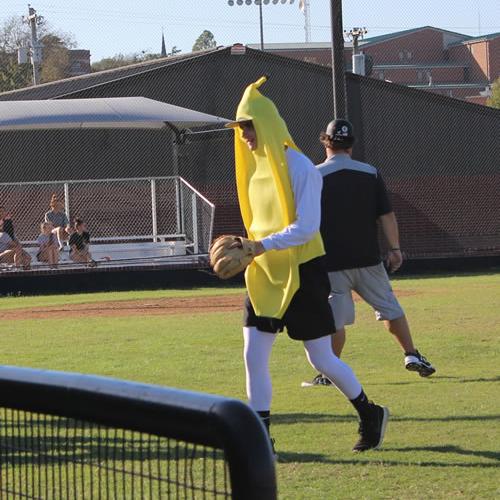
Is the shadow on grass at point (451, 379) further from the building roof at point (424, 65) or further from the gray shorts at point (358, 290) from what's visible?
the building roof at point (424, 65)

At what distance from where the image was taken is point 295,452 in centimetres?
685

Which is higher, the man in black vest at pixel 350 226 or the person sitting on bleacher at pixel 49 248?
the man in black vest at pixel 350 226

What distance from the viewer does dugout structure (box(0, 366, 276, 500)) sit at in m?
2.14

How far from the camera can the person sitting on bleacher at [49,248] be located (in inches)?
875

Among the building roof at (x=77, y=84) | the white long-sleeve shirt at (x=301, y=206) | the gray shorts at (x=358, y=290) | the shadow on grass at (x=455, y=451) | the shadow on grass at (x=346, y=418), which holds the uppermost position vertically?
the building roof at (x=77, y=84)

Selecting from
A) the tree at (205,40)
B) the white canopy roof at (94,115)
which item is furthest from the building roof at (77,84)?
the tree at (205,40)

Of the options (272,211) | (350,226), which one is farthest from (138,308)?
(272,211)

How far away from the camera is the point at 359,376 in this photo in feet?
32.5

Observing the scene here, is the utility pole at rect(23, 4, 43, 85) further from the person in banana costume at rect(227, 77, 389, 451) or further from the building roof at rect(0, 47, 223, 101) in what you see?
the person in banana costume at rect(227, 77, 389, 451)

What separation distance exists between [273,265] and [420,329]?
7244mm

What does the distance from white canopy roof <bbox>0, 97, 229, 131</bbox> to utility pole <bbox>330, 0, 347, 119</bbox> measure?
2.47 m

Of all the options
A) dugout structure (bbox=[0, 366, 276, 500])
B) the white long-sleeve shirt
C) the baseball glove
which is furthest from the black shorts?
dugout structure (bbox=[0, 366, 276, 500])

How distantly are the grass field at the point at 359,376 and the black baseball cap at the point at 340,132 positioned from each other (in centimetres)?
187

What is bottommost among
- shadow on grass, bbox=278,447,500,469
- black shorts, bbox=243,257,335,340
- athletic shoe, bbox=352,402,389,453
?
shadow on grass, bbox=278,447,500,469
